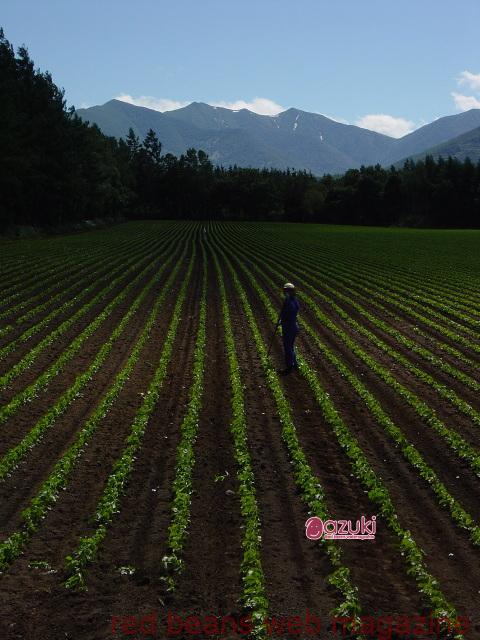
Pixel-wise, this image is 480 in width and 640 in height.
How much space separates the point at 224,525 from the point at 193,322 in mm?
15244

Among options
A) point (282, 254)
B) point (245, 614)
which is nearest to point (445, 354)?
point (245, 614)

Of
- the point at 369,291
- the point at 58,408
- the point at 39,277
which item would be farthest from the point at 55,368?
the point at 369,291

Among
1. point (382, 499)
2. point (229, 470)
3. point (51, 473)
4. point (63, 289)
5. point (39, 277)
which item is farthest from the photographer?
point (39, 277)

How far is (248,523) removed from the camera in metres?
8.55

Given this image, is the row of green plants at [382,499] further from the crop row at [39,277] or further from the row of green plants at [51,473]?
the crop row at [39,277]

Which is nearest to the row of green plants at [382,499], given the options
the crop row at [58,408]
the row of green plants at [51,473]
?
the row of green plants at [51,473]

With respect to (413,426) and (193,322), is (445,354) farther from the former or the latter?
(193,322)

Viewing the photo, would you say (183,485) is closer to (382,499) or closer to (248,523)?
(248,523)

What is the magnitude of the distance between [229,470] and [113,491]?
2.31 meters

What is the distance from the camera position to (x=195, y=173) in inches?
6117

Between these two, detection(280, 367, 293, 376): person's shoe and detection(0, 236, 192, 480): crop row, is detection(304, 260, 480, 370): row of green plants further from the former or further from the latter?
detection(0, 236, 192, 480): crop row

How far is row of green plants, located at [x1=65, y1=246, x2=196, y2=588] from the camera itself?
753 centimetres

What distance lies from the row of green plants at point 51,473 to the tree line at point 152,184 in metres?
51.6

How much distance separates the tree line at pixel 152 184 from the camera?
68312mm
